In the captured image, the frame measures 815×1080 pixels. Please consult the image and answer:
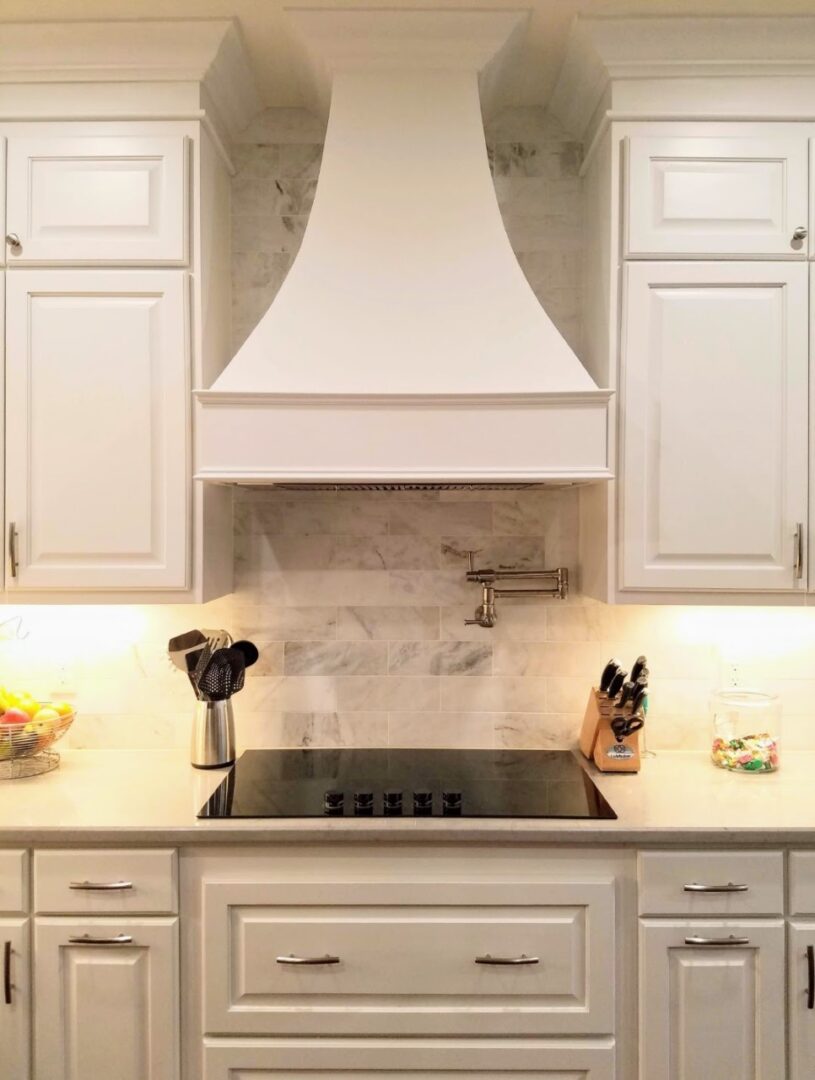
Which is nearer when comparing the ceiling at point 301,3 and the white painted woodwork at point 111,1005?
the white painted woodwork at point 111,1005

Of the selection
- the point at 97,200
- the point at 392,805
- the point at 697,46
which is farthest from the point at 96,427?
the point at 697,46

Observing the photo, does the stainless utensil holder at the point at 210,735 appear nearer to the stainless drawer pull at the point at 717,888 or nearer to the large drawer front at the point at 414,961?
the large drawer front at the point at 414,961

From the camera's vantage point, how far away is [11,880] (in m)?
1.50

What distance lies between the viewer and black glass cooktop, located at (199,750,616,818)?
1.57 metres

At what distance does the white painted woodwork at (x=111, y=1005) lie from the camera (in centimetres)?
149

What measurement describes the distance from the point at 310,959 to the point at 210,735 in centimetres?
60

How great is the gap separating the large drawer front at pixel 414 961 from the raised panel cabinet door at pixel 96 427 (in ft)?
2.70

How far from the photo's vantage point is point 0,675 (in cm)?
203

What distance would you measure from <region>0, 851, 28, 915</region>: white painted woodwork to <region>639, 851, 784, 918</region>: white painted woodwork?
133 cm

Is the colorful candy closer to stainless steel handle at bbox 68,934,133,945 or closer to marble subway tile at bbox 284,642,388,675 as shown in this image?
marble subway tile at bbox 284,642,388,675

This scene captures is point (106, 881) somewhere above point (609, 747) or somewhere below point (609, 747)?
below

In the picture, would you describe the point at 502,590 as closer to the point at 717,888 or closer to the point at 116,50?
the point at 717,888

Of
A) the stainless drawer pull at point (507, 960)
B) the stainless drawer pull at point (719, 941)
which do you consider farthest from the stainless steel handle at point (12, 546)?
the stainless drawer pull at point (719, 941)

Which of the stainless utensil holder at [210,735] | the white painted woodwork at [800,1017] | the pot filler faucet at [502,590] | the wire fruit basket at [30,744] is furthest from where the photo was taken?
the pot filler faucet at [502,590]
